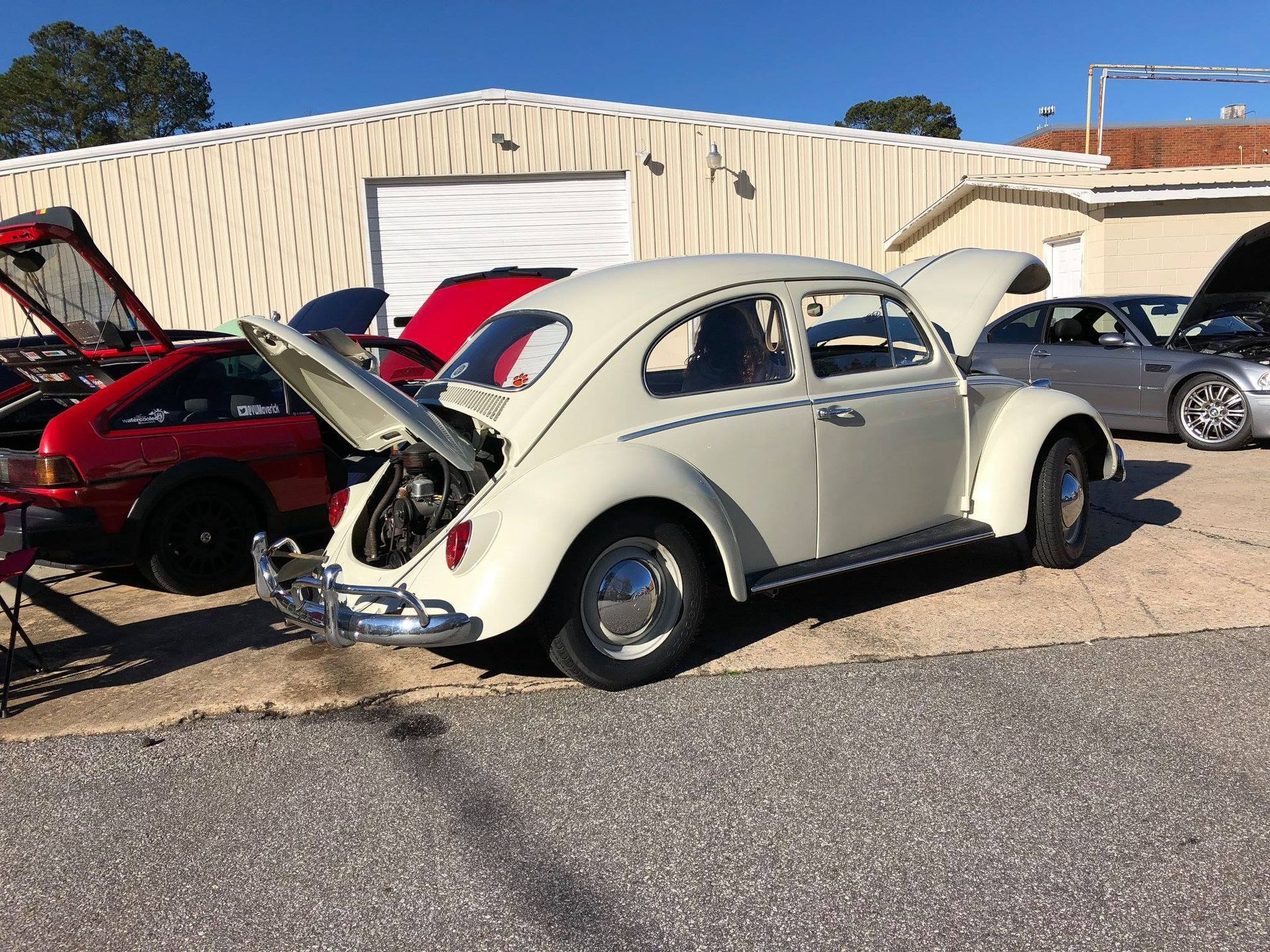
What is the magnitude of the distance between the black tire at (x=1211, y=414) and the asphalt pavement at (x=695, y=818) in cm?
602

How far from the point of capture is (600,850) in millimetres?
2963

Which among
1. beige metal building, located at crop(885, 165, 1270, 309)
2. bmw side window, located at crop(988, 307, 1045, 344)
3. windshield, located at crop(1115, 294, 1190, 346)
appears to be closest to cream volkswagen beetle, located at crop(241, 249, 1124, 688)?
windshield, located at crop(1115, 294, 1190, 346)

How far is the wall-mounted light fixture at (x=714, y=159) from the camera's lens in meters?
16.3

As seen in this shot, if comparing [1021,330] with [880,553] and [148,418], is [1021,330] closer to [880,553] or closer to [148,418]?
[880,553]

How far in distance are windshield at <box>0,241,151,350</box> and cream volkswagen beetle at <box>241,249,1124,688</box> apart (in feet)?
8.30

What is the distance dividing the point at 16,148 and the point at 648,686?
49171 mm

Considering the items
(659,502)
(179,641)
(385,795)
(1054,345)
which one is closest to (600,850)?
(385,795)

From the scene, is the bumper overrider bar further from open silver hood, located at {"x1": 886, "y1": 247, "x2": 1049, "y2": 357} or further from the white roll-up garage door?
the white roll-up garage door

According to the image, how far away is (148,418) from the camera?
591 centimetres

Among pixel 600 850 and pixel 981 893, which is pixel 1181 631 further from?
pixel 600 850

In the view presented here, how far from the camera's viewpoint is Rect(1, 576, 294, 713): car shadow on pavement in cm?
462

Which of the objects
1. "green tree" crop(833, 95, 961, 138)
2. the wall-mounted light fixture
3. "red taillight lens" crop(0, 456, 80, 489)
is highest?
"green tree" crop(833, 95, 961, 138)

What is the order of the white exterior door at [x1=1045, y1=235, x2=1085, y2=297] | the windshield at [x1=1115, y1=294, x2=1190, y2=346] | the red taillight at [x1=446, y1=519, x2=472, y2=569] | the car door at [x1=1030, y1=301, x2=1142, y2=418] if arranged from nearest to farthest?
1. the red taillight at [x1=446, y1=519, x2=472, y2=569]
2. the car door at [x1=1030, y1=301, x2=1142, y2=418]
3. the windshield at [x1=1115, y1=294, x2=1190, y2=346]
4. the white exterior door at [x1=1045, y1=235, x2=1085, y2=297]

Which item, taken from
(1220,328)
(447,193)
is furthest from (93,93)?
(1220,328)
